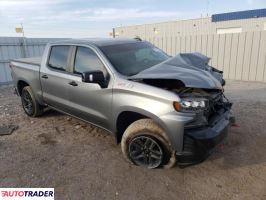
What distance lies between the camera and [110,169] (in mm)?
3723

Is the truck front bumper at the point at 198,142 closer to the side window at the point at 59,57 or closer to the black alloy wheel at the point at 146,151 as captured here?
the black alloy wheel at the point at 146,151

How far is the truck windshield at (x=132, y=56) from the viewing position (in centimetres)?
394

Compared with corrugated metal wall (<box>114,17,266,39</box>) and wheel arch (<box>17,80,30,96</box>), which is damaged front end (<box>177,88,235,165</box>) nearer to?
wheel arch (<box>17,80,30,96</box>)

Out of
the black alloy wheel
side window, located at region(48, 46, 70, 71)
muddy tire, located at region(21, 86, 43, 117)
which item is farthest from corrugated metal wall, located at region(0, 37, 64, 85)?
the black alloy wheel

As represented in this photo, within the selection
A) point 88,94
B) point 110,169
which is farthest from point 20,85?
point 110,169

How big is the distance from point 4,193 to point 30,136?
1.87m

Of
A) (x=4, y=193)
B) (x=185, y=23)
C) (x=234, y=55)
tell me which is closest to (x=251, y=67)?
(x=234, y=55)

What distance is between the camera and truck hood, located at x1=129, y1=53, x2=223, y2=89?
3348mm

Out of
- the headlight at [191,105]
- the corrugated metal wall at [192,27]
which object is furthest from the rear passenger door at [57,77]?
the corrugated metal wall at [192,27]

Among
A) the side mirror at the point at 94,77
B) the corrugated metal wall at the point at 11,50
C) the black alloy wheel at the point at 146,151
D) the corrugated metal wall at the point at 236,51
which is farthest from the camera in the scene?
the corrugated metal wall at the point at 11,50

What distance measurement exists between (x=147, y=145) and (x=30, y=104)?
3.59 metres

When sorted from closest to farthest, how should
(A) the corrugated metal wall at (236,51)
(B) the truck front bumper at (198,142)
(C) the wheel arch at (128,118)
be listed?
(B) the truck front bumper at (198,142), (C) the wheel arch at (128,118), (A) the corrugated metal wall at (236,51)

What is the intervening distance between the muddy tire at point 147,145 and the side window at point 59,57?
1.88 meters

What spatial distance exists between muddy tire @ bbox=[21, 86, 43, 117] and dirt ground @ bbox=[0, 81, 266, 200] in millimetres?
532
